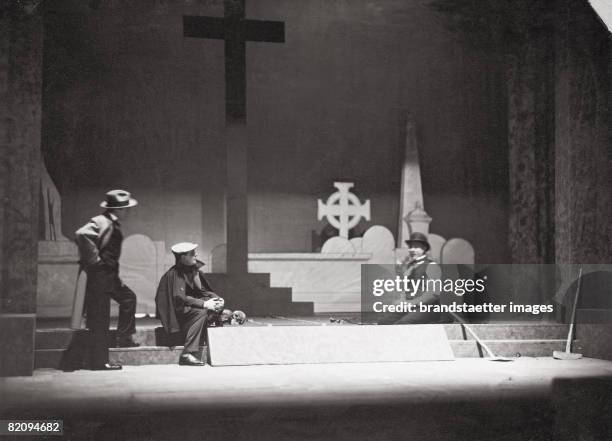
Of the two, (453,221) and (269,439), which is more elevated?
(453,221)

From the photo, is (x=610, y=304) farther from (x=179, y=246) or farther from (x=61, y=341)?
(x=61, y=341)

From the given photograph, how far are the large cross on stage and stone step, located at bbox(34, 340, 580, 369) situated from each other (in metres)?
2.24

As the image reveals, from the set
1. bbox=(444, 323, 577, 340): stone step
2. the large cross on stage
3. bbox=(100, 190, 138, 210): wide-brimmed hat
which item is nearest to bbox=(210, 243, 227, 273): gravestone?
the large cross on stage

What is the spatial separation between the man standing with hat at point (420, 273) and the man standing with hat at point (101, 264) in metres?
3.35

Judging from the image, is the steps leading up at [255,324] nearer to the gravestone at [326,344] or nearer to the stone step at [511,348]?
the stone step at [511,348]

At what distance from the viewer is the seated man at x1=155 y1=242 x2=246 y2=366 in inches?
301

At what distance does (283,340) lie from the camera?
7.82m

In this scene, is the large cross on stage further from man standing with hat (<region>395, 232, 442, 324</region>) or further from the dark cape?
man standing with hat (<region>395, 232, 442, 324</region>)

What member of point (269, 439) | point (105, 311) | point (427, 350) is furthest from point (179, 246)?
point (269, 439)

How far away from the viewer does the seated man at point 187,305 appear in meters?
7.64

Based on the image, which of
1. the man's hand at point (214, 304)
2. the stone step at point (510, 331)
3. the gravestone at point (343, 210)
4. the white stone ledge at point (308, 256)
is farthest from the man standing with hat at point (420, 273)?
the gravestone at point (343, 210)

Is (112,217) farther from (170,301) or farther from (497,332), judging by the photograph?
(497,332)

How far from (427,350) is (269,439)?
409 cm

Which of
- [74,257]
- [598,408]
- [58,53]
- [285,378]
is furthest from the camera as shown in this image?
[58,53]
